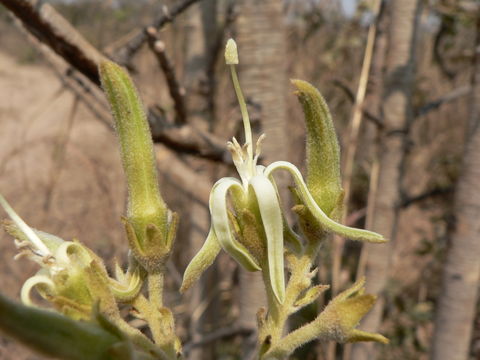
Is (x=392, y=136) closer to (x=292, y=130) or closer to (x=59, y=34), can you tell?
(x=59, y=34)

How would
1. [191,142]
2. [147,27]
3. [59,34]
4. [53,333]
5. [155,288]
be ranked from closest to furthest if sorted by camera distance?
[53,333] → [155,288] → [59,34] → [147,27] → [191,142]

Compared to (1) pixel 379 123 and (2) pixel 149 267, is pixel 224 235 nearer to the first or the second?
(2) pixel 149 267

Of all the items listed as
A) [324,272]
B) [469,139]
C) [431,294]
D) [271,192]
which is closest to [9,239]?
[324,272]

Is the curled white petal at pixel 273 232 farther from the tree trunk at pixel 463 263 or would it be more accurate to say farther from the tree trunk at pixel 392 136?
the tree trunk at pixel 392 136

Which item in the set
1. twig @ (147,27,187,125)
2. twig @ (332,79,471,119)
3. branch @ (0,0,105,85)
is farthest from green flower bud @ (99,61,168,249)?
twig @ (332,79,471,119)

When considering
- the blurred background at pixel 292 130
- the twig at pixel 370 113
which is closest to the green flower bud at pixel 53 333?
the blurred background at pixel 292 130

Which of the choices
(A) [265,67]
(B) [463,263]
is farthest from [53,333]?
(B) [463,263]
